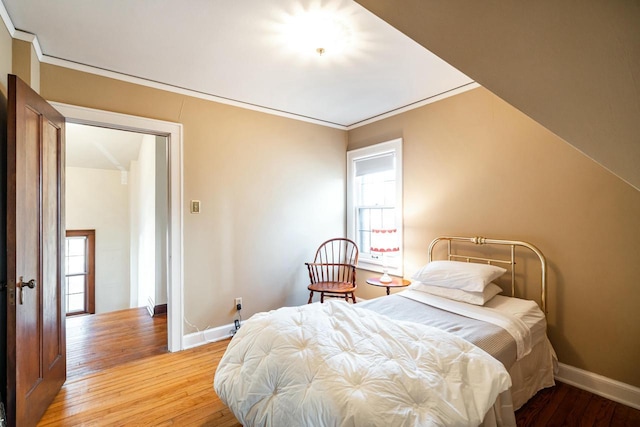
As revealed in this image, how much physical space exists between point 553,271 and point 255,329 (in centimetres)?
229

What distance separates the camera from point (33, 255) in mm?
1766

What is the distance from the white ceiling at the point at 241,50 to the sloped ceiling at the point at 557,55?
1208 millimetres

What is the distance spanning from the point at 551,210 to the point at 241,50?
2.69 meters

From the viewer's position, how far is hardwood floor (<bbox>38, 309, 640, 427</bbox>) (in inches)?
72.2

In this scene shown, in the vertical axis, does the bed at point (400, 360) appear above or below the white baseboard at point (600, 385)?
above

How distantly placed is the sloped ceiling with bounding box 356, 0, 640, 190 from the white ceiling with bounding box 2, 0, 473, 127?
1.21 m

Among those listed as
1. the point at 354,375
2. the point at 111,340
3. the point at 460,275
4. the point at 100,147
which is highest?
the point at 100,147

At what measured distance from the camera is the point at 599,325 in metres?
2.06

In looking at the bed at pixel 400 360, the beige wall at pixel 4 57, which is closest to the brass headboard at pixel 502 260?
the bed at pixel 400 360

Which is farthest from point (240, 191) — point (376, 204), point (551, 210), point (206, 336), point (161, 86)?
point (551, 210)

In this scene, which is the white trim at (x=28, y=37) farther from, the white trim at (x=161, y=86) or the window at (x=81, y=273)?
the window at (x=81, y=273)

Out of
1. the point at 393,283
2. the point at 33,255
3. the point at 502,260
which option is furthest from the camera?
the point at 393,283

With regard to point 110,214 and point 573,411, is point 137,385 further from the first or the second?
point 110,214

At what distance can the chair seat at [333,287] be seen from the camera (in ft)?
10.2
